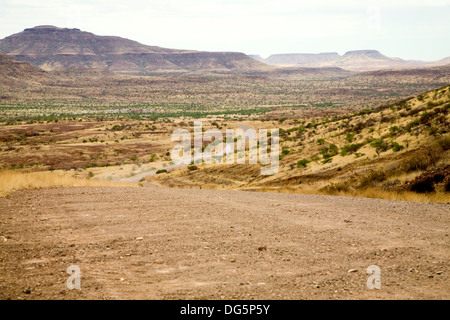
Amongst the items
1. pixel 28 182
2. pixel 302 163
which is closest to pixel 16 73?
pixel 302 163

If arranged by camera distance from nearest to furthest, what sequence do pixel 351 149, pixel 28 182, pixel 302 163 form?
pixel 28 182, pixel 351 149, pixel 302 163

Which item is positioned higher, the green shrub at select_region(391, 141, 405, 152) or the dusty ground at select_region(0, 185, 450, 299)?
the green shrub at select_region(391, 141, 405, 152)

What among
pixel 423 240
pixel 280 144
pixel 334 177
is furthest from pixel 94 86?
pixel 423 240

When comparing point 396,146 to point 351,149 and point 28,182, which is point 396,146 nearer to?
point 351,149

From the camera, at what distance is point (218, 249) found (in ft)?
25.2

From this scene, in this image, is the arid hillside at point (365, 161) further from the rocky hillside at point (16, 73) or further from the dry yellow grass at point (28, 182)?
the rocky hillside at point (16, 73)

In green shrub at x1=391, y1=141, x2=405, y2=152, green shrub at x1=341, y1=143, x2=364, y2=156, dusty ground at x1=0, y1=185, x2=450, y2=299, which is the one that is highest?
green shrub at x1=391, y1=141, x2=405, y2=152

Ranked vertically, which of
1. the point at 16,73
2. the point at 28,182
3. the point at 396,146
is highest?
the point at 16,73

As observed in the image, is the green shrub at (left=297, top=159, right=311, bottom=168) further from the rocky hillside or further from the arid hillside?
the rocky hillside

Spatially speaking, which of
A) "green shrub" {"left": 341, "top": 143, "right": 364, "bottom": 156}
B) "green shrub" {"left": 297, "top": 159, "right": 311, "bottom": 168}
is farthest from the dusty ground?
"green shrub" {"left": 297, "top": 159, "right": 311, "bottom": 168}

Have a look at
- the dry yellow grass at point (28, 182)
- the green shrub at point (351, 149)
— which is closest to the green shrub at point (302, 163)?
the green shrub at point (351, 149)

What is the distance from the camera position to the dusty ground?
5.87 meters

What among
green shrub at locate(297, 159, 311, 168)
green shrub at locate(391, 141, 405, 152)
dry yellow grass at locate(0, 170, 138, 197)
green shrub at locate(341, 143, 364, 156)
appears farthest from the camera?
green shrub at locate(297, 159, 311, 168)
